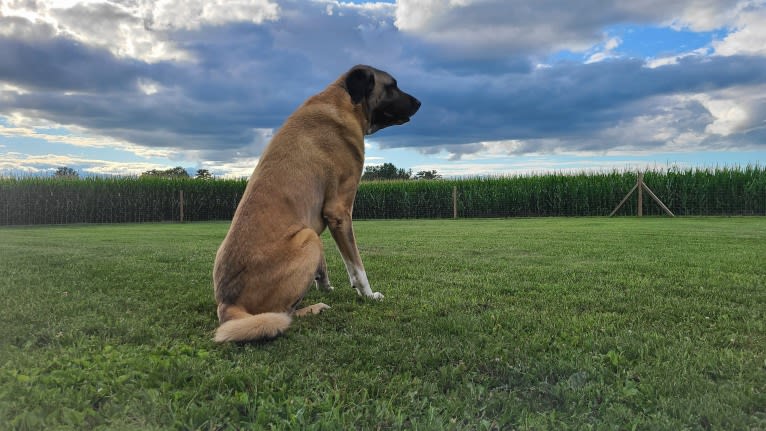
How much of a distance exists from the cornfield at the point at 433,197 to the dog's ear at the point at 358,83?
2408 cm

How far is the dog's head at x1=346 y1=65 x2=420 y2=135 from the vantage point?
14.5ft

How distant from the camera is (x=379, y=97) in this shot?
15.1 feet

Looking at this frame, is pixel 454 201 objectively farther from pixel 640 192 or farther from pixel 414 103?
pixel 414 103

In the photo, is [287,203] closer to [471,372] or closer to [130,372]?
[130,372]

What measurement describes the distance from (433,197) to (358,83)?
86.2ft

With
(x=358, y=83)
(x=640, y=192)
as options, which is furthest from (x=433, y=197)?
(x=358, y=83)

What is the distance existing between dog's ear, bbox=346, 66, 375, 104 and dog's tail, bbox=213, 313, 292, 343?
7.36 feet

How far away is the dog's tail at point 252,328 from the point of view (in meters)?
2.78

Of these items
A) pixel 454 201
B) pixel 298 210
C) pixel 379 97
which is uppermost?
pixel 379 97

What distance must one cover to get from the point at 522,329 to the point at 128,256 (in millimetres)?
6619

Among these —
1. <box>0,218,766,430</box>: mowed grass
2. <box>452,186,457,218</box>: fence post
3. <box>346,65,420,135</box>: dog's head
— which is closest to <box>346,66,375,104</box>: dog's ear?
<box>346,65,420,135</box>: dog's head

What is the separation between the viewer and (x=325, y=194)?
3.84m

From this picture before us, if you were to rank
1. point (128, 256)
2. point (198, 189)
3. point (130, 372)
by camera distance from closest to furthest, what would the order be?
point (130, 372)
point (128, 256)
point (198, 189)

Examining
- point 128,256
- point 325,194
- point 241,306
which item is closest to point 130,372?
point 241,306
